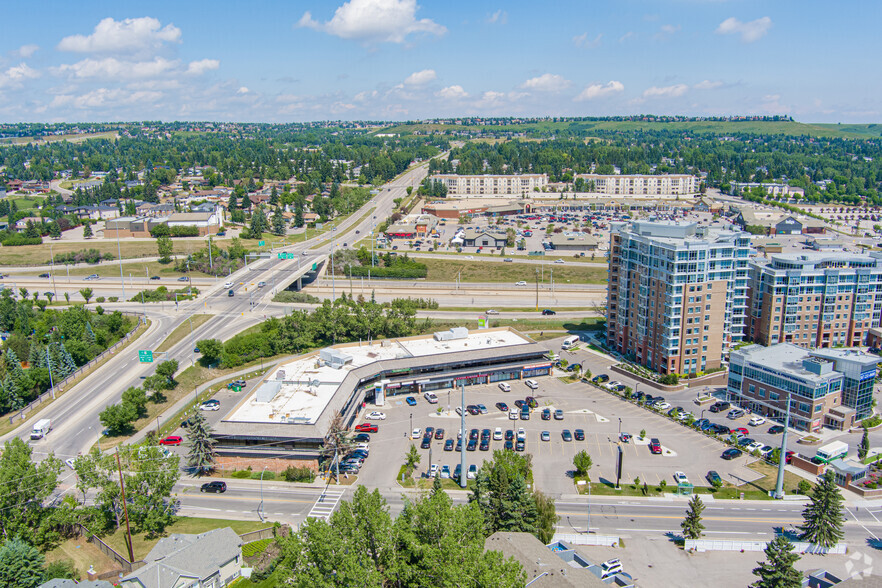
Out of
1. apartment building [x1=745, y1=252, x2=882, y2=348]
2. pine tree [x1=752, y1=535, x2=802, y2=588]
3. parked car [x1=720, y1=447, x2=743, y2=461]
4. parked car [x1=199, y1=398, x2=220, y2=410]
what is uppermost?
apartment building [x1=745, y1=252, x2=882, y2=348]

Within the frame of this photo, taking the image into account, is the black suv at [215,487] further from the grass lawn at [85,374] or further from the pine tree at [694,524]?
the pine tree at [694,524]

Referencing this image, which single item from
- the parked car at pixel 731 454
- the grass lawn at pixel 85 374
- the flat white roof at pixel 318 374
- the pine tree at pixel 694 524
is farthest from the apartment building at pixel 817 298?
the grass lawn at pixel 85 374

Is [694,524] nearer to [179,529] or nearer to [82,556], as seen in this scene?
[179,529]

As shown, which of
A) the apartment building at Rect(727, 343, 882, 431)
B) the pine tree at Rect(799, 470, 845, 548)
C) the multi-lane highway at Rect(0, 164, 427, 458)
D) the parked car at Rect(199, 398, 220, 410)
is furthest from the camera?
the parked car at Rect(199, 398, 220, 410)

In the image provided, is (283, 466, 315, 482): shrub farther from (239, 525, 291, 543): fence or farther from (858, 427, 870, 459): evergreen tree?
(858, 427, 870, 459): evergreen tree

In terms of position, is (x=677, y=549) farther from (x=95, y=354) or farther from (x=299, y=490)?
(x=95, y=354)

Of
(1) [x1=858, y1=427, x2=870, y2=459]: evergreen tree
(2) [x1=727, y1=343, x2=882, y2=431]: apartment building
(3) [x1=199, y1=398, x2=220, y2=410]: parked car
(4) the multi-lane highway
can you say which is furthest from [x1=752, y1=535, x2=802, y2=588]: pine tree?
(4) the multi-lane highway

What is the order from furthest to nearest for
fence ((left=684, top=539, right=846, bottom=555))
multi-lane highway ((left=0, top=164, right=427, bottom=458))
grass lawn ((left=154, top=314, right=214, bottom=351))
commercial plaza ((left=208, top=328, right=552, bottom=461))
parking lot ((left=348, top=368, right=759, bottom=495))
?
grass lawn ((left=154, top=314, right=214, bottom=351)), multi-lane highway ((left=0, top=164, right=427, bottom=458)), commercial plaza ((left=208, top=328, right=552, bottom=461)), parking lot ((left=348, top=368, right=759, bottom=495)), fence ((left=684, top=539, right=846, bottom=555))
